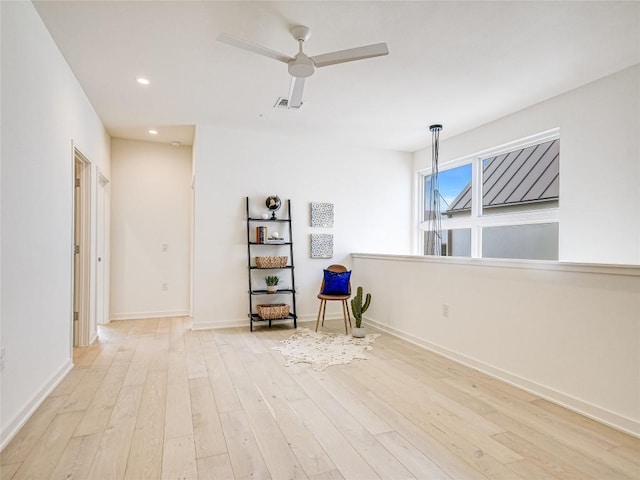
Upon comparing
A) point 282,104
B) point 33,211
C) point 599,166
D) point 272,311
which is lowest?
point 272,311

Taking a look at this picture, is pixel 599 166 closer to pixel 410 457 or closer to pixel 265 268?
pixel 410 457

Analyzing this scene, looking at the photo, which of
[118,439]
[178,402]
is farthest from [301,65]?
[118,439]

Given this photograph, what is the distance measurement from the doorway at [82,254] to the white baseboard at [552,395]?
3.47 meters

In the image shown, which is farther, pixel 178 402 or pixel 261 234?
pixel 261 234

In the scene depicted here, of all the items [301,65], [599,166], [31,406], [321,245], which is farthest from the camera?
[321,245]

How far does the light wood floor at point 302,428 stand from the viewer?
1.70 metres

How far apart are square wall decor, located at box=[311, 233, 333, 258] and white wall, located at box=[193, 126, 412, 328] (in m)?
0.07

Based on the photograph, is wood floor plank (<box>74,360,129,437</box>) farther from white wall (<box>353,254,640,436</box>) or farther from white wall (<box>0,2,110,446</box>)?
white wall (<box>353,254,640,436</box>)

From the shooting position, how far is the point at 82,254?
3.72m

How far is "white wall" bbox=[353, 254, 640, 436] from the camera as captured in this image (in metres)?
2.13

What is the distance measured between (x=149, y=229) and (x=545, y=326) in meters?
4.84

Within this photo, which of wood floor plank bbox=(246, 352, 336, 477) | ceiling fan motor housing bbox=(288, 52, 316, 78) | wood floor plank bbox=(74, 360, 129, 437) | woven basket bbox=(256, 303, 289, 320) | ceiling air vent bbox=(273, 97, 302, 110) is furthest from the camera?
woven basket bbox=(256, 303, 289, 320)

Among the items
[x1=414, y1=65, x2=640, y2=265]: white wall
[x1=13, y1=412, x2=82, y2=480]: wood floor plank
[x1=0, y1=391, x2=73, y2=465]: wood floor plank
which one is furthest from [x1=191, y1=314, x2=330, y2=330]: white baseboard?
[x1=414, y1=65, x2=640, y2=265]: white wall

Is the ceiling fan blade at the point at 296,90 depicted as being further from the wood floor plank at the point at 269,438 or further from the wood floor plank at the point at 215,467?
the wood floor plank at the point at 215,467
